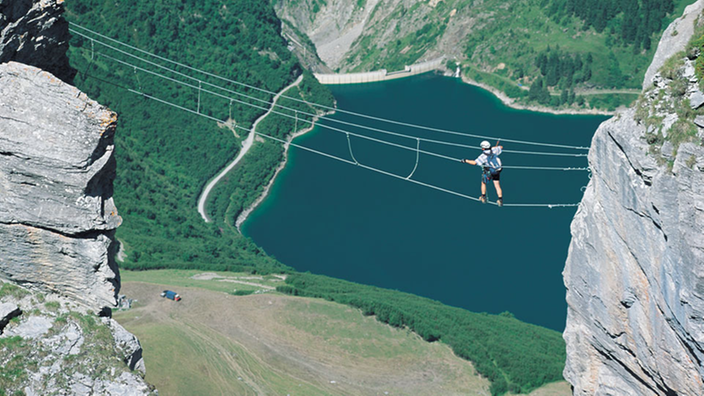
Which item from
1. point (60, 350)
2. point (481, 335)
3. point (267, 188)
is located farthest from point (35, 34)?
point (267, 188)

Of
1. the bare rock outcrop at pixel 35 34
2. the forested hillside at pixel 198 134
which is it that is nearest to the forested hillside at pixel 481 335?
the forested hillside at pixel 198 134

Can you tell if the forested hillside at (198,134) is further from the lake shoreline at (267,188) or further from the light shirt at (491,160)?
the light shirt at (491,160)

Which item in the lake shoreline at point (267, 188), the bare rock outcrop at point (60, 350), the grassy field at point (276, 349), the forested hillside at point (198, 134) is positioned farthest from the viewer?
the lake shoreline at point (267, 188)

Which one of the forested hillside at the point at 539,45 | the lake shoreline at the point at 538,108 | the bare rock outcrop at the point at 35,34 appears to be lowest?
the bare rock outcrop at the point at 35,34

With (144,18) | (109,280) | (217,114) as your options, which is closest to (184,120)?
(217,114)

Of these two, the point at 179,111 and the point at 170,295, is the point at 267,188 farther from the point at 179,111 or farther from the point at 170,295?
the point at 170,295

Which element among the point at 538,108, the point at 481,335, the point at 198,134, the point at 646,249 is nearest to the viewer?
the point at 646,249
